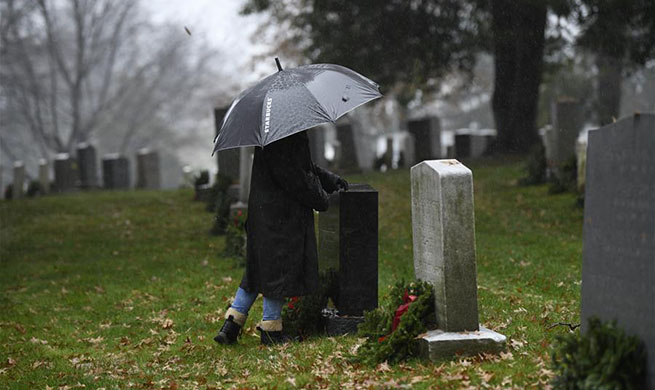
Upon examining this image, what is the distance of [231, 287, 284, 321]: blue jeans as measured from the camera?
683cm

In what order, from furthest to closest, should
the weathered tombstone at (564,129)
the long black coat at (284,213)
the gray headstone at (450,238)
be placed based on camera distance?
the weathered tombstone at (564,129) < the long black coat at (284,213) < the gray headstone at (450,238)

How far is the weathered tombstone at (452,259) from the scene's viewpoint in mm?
5695

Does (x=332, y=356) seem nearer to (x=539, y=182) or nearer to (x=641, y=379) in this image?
(x=641, y=379)

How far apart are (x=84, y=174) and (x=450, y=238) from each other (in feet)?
74.6

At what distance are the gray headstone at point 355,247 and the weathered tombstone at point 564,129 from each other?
31.3 ft

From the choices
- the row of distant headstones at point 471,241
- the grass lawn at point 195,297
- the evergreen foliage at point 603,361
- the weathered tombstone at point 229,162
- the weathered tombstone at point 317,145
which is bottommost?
the grass lawn at point 195,297

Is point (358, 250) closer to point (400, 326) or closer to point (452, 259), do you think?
point (400, 326)

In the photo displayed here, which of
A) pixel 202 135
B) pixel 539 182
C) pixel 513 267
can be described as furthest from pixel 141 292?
pixel 202 135

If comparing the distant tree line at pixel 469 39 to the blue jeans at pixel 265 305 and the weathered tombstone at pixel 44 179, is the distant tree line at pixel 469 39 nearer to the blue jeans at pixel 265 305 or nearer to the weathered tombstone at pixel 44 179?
the weathered tombstone at pixel 44 179

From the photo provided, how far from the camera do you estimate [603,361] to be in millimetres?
4395

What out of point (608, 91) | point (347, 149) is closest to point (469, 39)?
point (347, 149)

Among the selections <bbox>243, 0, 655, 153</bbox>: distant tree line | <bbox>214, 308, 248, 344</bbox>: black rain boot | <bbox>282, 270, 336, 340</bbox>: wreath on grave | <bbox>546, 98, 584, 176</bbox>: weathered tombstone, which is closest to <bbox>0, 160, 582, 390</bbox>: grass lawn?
<bbox>214, 308, 248, 344</bbox>: black rain boot

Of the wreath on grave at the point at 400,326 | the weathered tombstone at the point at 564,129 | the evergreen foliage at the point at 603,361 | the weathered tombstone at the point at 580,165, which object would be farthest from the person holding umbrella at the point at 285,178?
the weathered tombstone at the point at 564,129

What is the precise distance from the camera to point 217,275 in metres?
11.1
